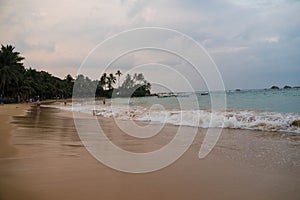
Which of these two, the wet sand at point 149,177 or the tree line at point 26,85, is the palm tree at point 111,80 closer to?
the tree line at point 26,85

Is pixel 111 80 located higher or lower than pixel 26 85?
higher

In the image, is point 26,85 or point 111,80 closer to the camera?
point 26,85

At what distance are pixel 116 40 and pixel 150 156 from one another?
10.7ft

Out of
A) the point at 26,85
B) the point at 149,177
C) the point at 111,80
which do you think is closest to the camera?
the point at 149,177

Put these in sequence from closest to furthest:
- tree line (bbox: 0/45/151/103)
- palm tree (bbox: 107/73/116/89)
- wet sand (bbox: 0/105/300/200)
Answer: wet sand (bbox: 0/105/300/200) → tree line (bbox: 0/45/151/103) → palm tree (bbox: 107/73/116/89)

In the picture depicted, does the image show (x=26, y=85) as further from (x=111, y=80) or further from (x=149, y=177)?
(x=149, y=177)

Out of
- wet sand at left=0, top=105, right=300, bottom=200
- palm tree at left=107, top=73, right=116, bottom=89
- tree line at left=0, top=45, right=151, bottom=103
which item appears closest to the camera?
wet sand at left=0, top=105, right=300, bottom=200

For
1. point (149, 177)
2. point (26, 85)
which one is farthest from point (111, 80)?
point (149, 177)

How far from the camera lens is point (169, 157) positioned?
573 cm

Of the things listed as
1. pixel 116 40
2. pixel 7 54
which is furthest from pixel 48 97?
pixel 116 40

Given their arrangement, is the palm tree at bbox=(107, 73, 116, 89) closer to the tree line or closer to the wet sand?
the tree line

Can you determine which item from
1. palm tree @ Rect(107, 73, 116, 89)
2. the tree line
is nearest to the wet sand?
the tree line

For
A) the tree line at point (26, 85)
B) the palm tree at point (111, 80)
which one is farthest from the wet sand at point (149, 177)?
the palm tree at point (111, 80)

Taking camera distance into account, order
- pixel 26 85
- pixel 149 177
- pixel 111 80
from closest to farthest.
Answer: pixel 149 177 < pixel 26 85 < pixel 111 80
